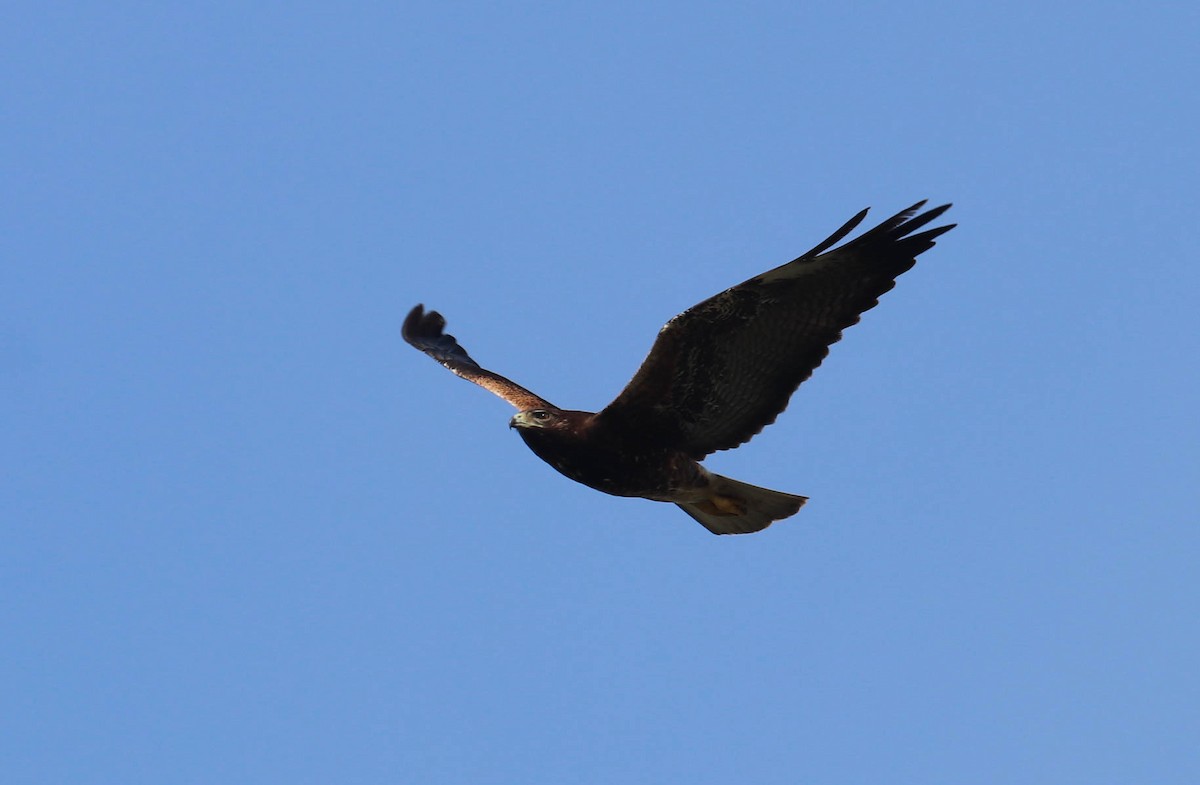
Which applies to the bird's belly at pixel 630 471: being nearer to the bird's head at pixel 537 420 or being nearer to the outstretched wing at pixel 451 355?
the bird's head at pixel 537 420

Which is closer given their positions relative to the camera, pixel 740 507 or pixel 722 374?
pixel 722 374

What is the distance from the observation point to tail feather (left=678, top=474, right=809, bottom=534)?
10500 mm

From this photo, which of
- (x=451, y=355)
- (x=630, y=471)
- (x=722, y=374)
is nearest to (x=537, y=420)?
(x=630, y=471)

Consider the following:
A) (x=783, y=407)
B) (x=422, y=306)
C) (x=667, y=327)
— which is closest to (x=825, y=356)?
(x=783, y=407)

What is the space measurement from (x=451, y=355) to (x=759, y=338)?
446 centimetres

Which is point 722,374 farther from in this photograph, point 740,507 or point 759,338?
point 740,507

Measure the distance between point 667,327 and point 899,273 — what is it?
1.53 metres

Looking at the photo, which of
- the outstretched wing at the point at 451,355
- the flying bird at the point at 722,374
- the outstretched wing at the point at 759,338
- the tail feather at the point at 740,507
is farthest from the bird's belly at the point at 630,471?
the outstretched wing at the point at 451,355

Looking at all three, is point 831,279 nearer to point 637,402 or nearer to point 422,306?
point 637,402

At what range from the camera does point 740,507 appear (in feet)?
34.9

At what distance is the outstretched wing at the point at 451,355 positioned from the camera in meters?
11.7

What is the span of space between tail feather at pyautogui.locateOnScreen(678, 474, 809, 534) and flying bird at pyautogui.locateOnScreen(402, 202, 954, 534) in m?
0.02

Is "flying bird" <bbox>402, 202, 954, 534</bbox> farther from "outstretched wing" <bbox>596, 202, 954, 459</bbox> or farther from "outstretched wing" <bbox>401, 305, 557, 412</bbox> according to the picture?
"outstretched wing" <bbox>401, 305, 557, 412</bbox>

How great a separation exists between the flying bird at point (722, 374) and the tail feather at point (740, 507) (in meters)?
0.02
